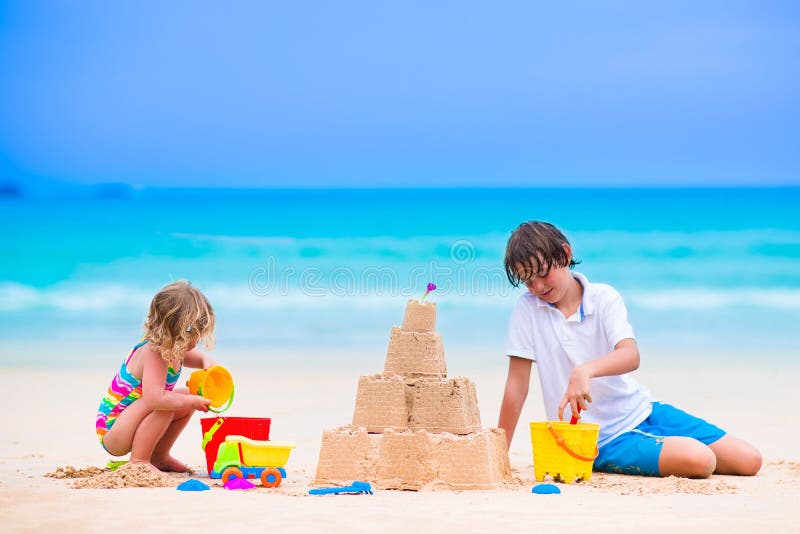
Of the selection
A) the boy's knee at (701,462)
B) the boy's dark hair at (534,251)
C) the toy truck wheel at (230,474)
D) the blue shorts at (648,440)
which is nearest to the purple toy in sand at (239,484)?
the toy truck wheel at (230,474)

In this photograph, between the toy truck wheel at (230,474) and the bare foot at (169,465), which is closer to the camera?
the toy truck wheel at (230,474)

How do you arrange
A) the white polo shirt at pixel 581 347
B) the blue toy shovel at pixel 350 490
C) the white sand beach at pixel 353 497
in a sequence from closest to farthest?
the white sand beach at pixel 353 497 → the blue toy shovel at pixel 350 490 → the white polo shirt at pixel 581 347

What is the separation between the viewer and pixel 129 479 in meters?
4.33

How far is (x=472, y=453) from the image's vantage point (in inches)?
169

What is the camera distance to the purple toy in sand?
4.31 meters

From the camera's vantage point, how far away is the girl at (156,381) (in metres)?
4.54

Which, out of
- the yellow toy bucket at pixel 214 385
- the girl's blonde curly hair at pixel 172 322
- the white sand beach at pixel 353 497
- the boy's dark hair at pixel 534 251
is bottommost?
the white sand beach at pixel 353 497

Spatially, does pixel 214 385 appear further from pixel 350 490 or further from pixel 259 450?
pixel 350 490

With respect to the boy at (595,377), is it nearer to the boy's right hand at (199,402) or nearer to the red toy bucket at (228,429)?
the red toy bucket at (228,429)

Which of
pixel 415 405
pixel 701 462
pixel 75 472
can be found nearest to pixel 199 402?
pixel 75 472

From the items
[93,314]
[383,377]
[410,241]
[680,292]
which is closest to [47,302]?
[93,314]

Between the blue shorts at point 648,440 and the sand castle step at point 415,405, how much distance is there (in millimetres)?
816

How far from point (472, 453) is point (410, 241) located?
1422cm

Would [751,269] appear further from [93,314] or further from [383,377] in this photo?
[383,377]
